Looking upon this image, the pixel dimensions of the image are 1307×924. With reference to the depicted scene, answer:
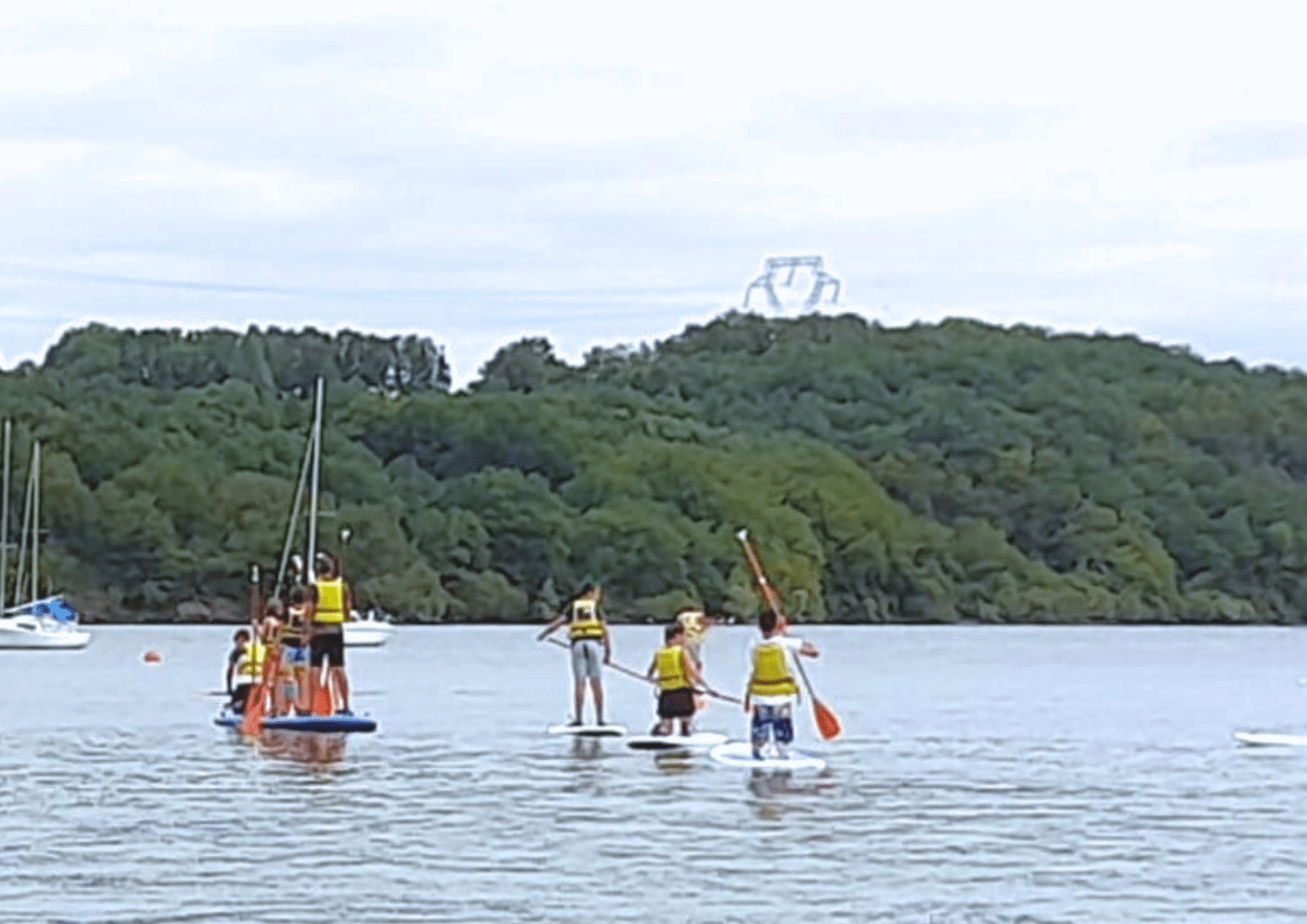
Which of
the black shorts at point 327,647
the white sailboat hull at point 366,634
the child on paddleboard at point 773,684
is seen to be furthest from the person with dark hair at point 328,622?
the white sailboat hull at point 366,634

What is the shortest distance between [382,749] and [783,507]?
327ft

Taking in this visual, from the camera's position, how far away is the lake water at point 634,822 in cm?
1803

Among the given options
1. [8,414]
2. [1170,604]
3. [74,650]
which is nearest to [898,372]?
[1170,604]

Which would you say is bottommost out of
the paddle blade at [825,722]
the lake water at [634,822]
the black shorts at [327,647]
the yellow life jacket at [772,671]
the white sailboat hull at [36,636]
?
the lake water at [634,822]

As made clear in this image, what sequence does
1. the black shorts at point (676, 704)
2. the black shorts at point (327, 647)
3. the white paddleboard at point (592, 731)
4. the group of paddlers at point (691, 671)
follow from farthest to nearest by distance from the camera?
the white paddleboard at point (592, 731) → the black shorts at point (676, 704) → the black shorts at point (327, 647) → the group of paddlers at point (691, 671)

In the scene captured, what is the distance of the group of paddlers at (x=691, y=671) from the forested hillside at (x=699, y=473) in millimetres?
79235

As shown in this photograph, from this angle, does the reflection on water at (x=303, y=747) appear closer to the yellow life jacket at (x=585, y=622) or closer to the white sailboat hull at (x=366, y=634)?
the yellow life jacket at (x=585, y=622)

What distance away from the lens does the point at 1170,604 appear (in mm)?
138250

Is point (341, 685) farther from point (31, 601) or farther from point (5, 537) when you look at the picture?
point (31, 601)

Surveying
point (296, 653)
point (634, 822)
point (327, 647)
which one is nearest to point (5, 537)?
point (296, 653)

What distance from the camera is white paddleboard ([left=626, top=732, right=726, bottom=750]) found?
31.0 metres

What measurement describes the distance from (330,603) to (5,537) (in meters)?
71.3

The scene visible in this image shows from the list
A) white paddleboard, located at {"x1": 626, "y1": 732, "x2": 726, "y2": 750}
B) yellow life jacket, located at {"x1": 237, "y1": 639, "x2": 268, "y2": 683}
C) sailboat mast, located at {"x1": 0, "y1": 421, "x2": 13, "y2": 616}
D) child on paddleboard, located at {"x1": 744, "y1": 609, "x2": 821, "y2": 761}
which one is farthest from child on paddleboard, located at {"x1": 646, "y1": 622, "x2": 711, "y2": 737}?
sailboat mast, located at {"x1": 0, "y1": 421, "x2": 13, "y2": 616}

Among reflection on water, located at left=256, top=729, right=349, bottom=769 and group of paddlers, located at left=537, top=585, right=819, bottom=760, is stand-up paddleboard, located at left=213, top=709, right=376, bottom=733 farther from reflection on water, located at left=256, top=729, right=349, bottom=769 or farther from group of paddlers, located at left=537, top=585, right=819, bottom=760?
group of paddlers, located at left=537, top=585, right=819, bottom=760
